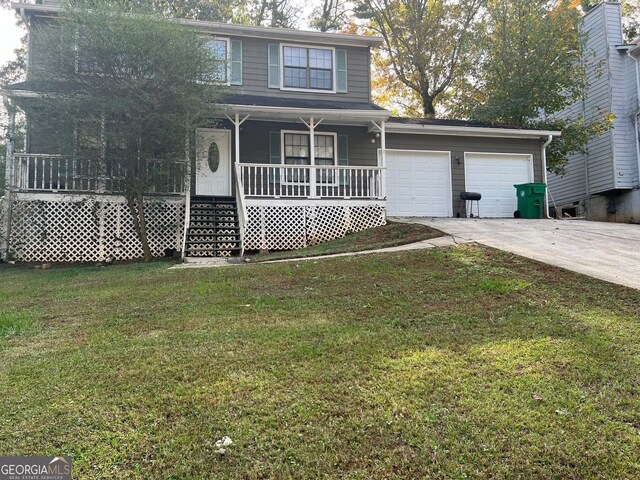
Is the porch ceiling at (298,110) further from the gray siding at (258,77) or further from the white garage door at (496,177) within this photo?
the white garage door at (496,177)

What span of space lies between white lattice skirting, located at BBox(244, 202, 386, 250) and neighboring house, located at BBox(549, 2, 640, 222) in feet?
37.4

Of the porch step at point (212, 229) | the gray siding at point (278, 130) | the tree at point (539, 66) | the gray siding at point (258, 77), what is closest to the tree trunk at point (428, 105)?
the tree at point (539, 66)

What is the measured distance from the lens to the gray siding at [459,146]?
14203 mm

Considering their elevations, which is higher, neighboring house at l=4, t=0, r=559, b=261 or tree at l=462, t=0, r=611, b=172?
tree at l=462, t=0, r=611, b=172

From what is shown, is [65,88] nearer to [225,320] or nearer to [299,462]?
[225,320]

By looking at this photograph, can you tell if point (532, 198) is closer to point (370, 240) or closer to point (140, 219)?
point (370, 240)

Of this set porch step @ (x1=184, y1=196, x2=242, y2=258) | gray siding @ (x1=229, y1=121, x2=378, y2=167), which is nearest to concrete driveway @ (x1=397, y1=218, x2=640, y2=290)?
gray siding @ (x1=229, y1=121, x2=378, y2=167)

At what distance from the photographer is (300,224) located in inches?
462

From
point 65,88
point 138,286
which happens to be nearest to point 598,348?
point 138,286

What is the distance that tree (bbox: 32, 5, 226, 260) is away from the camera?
934 cm

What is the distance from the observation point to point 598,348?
366 cm

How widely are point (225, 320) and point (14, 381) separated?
6.24 feet

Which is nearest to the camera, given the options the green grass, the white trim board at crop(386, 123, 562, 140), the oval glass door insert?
the green grass

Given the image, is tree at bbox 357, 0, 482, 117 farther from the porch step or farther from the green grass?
the green grass
